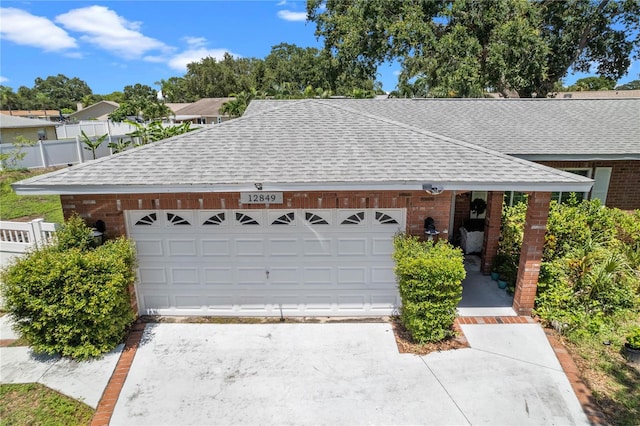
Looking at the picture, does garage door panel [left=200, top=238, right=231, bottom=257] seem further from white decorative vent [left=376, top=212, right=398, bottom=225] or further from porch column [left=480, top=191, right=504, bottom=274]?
porch column [left=480, top=191, right=504, bottom=274]

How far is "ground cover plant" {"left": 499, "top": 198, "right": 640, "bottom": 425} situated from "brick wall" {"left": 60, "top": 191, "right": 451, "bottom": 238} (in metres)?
2.69

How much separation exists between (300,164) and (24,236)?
651 centimetres

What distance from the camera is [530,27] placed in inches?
736

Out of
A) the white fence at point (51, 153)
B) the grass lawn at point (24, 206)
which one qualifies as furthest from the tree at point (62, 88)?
the grass lawn at point (24, 206)

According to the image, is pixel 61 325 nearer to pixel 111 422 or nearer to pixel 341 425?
pixel 111 422

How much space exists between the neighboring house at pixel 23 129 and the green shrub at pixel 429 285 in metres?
31.3

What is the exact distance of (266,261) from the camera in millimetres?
7027

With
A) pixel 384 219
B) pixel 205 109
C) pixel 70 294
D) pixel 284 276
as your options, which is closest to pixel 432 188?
pixel 384 219

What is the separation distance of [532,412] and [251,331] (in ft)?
14.6

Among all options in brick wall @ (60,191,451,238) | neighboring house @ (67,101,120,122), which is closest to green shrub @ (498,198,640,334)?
brick wall @ (60,191,451,238)

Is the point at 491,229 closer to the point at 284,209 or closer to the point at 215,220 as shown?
the point at 284,209

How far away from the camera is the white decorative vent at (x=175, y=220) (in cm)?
680

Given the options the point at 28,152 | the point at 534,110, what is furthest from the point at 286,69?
the point at 534,110

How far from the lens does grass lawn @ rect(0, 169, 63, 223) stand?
1380 cm
